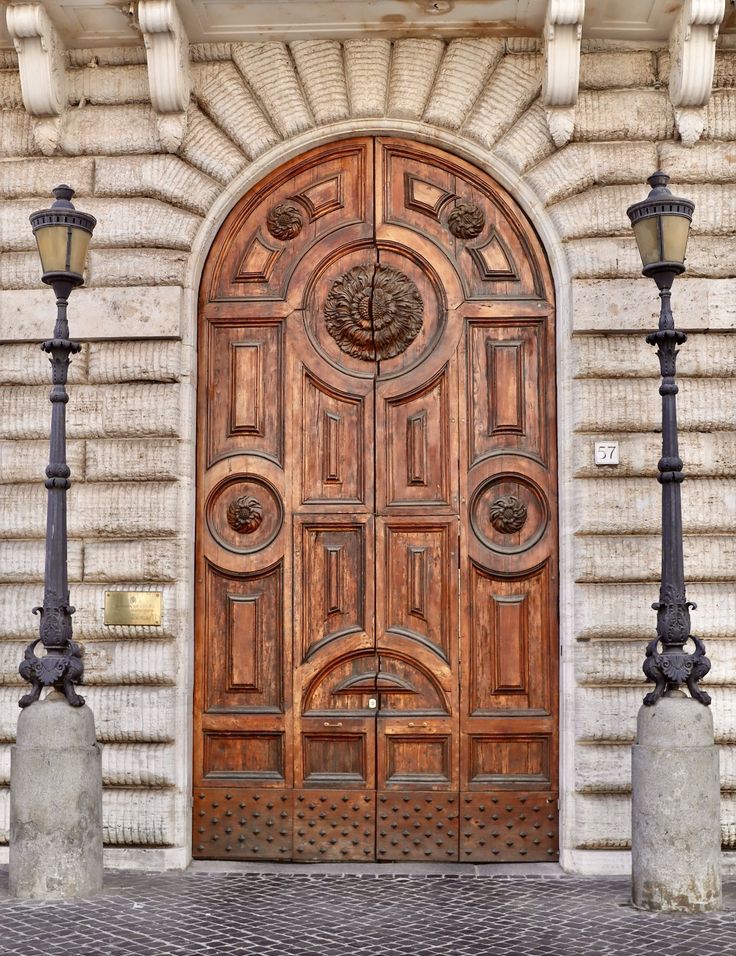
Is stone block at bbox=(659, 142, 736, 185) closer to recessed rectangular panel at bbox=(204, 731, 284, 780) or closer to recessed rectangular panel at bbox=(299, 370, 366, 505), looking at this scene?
recessed rectangular panel at bbox=(299, 370, 366, 505)

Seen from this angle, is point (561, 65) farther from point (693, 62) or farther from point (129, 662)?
point (129, 662)

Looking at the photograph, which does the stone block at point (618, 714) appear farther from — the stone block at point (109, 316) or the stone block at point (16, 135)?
the stone block at point (16, 135)

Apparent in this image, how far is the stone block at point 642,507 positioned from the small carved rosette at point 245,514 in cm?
210

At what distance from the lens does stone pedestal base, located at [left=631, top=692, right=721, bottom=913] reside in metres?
6.18

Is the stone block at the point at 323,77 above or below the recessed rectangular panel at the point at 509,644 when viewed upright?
above

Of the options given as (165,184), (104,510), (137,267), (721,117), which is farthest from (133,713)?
(721,117)

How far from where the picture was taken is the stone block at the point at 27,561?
7.52 meters

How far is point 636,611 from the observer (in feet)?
24.0

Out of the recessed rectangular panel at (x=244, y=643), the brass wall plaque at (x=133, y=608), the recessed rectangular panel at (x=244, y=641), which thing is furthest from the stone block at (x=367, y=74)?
the brass wall plaque at (x=133, y=608)

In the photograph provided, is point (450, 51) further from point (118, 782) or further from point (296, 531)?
point (118, 782)

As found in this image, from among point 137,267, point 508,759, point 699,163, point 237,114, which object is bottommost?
point 508,759

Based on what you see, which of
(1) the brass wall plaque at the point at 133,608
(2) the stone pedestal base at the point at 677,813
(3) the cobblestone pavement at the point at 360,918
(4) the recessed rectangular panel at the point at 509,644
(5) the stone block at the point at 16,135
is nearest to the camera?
(3) the cobblestone pavement at the point at 360,918

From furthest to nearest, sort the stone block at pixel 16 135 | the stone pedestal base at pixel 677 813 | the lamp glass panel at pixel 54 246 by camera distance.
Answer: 1. the stone block at pixel 16 135
2. the lamp glass panel at pixel 54 246
3. the stone pedestal base at pixel 677 813

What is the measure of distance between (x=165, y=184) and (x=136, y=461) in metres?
1.86
